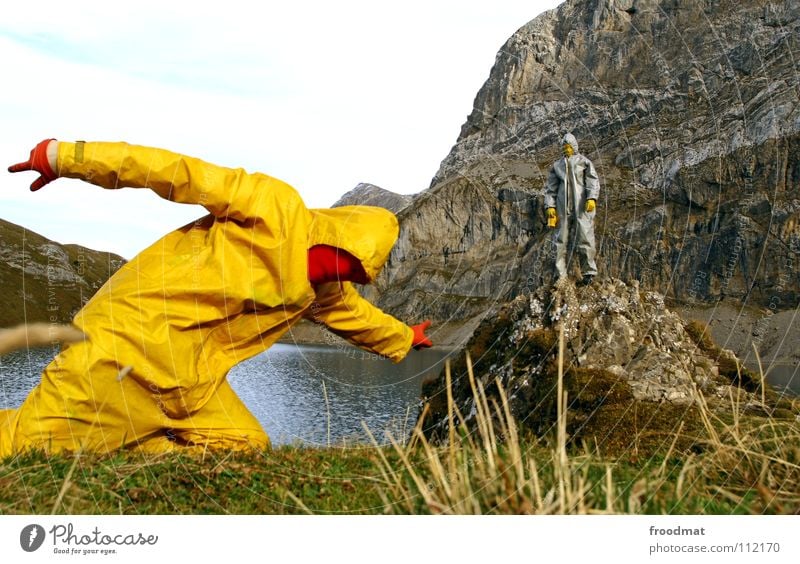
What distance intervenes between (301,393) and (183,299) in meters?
6.45

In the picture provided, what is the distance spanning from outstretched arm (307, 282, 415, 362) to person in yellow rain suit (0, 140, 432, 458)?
9.6 inches

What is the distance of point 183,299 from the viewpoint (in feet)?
14.2

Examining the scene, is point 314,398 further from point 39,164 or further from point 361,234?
point 39,164

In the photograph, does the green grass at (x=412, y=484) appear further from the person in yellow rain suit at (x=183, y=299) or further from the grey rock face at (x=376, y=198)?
the grey rock face at (x=376, y=198)

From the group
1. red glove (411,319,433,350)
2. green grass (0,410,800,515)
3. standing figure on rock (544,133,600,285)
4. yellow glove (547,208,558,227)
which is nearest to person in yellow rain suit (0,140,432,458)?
green grass (0,410,800,515)

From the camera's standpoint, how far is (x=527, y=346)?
9.88 metres

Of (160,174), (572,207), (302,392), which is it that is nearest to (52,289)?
(160,174)

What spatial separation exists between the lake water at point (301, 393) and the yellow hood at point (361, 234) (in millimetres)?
842

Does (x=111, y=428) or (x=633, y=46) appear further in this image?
(x=633, y=46)

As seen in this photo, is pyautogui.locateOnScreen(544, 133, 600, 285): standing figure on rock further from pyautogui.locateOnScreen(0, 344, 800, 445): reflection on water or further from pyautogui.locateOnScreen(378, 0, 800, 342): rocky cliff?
pyautogui.locateOnScreen(0, 344, 800, 445): reflection on water

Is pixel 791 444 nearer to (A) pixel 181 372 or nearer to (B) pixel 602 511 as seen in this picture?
(B) pixel 602 511
